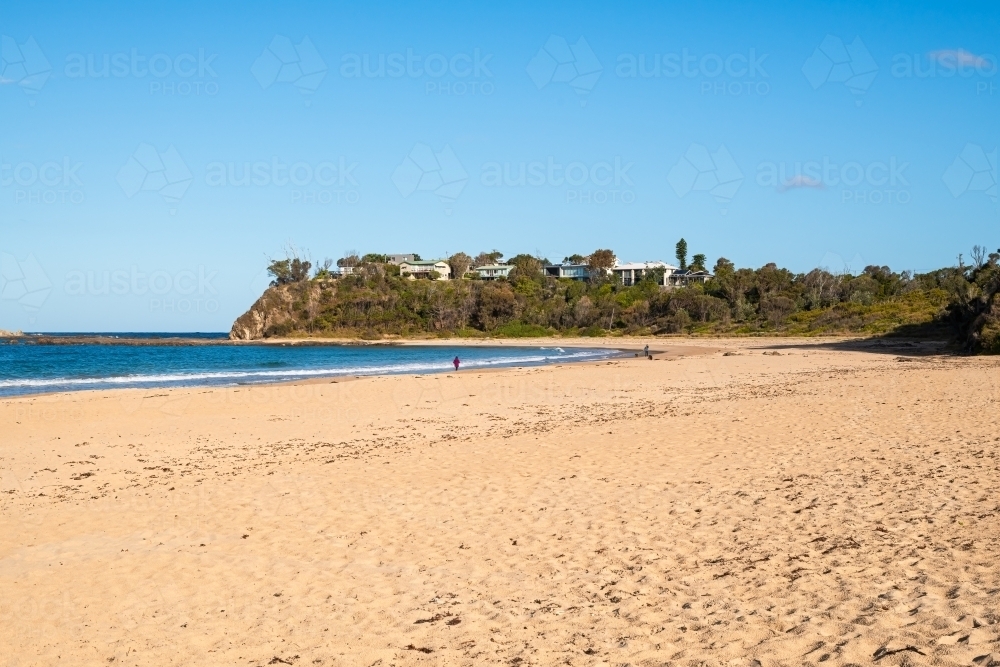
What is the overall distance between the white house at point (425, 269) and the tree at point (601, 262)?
87.9 ft

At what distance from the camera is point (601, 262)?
433 ft

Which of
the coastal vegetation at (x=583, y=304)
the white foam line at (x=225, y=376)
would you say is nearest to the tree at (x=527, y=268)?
the coastal vegetation at (x=583, y=304)

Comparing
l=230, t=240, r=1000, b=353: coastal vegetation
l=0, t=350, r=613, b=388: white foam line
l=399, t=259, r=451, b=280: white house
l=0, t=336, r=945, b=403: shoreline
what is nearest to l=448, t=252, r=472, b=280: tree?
l=399, t=259, r=451, b=280: white house

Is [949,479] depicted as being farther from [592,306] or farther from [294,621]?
[592,306]

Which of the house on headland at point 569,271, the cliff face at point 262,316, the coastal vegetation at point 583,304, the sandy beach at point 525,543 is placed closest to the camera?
the sandy beach at point 525,543

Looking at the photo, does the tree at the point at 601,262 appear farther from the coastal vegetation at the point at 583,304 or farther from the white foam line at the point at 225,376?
the white foam line at the point at 225,376

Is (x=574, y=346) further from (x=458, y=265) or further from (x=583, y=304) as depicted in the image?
(x=458, y=265)

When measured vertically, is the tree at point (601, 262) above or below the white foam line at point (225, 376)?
above

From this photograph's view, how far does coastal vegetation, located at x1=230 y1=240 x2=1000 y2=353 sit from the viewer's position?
7925 cm

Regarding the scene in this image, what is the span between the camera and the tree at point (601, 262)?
429ft

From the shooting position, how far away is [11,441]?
53.8 feet

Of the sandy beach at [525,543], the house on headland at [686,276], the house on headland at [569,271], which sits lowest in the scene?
the sandy beach at [525,543]

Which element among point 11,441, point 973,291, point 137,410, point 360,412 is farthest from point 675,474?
point 973,291

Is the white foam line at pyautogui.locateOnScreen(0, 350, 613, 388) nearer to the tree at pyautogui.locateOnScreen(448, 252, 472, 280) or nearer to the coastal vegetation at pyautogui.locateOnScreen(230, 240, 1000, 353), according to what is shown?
the coastal vegetation at pyautogui.locateOnScreen(230, 240, 1000, 353)
